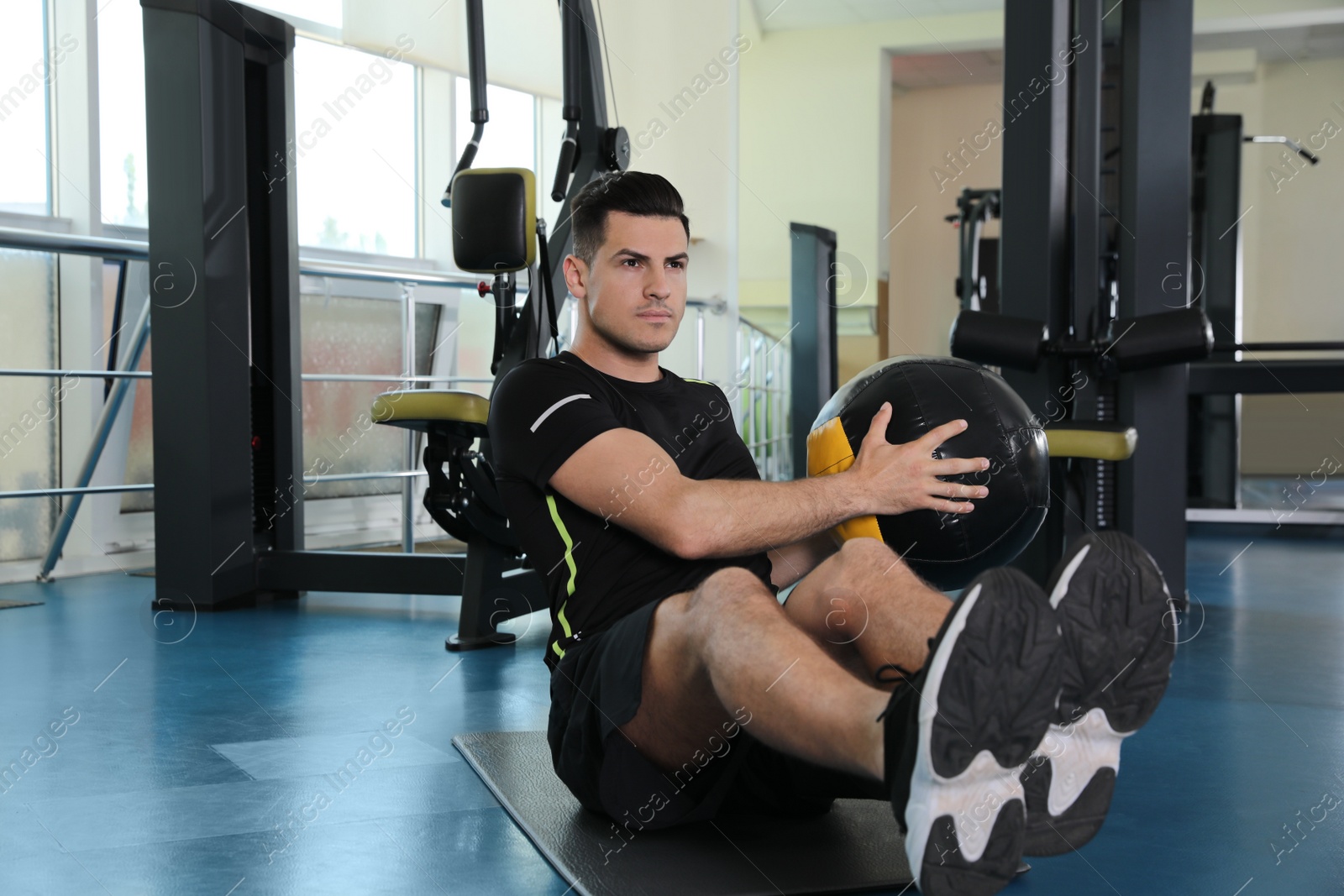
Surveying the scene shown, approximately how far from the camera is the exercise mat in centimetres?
131

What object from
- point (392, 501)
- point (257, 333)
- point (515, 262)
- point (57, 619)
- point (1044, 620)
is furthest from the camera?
point (392, 501)

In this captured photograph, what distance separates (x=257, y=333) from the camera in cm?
359

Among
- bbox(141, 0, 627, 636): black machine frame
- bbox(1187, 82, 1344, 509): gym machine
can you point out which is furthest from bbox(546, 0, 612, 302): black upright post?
bbox(1187, 82, 1344, 509): gym machine

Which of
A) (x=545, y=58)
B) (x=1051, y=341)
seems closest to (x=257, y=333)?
(x=1051, y=341)

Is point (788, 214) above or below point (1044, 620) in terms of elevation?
above

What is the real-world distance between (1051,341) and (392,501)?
327 centimetres

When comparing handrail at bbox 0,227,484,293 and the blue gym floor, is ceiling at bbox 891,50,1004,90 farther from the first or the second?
the blue gym floor

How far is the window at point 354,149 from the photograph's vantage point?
203 inches

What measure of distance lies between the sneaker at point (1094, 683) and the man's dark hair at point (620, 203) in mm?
810

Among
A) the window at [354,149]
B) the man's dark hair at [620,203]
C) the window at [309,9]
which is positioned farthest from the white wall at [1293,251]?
the man's dark hair at [620,203]

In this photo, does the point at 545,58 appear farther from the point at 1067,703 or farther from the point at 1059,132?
the point at 1067,703

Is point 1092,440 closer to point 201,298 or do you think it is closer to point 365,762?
point 365,762

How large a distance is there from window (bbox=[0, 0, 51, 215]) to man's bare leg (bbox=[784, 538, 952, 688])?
370 cm

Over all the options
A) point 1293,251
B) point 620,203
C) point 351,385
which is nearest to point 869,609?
point 620,203
